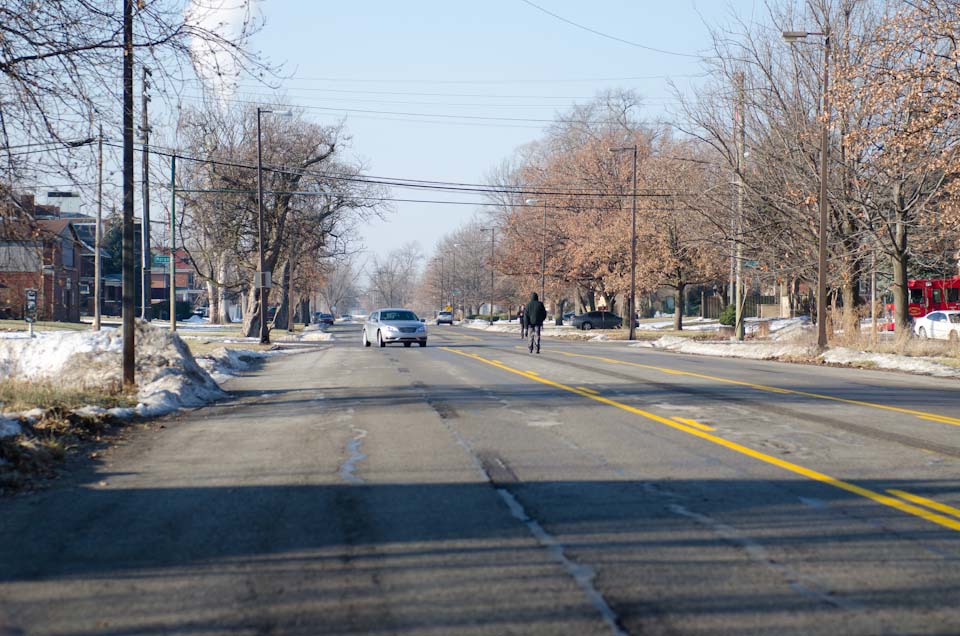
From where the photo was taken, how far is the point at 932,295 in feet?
173

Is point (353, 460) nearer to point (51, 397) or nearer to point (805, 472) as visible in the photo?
point (805, 472)

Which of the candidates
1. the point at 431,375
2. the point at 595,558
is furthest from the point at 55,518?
the point at 431,375

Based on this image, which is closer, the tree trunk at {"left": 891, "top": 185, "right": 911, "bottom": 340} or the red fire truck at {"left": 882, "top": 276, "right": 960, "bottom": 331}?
the tree trunk at {"left": 891, "top": 185, "right": 911, "bottom": 340}

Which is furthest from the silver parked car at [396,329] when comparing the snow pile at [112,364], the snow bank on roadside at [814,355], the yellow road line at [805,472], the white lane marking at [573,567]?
the white lane marking at [573,567]

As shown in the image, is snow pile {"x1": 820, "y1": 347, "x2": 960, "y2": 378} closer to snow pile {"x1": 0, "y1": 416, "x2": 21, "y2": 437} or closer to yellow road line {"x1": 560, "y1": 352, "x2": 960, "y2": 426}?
yellow road line {"x1": 560, "y1": 352, "x2": 960, "y2": 426}

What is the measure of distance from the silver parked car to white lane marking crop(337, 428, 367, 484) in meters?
25.5

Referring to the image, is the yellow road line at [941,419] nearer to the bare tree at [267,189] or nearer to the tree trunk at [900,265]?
the tree trunk at [900,265]

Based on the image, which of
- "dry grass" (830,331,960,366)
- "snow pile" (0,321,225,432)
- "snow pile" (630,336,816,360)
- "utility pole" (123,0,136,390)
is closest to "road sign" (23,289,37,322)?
"snow pile" (0,321,225,432)

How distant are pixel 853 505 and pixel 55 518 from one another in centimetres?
599

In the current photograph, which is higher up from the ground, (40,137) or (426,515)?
(40,137)

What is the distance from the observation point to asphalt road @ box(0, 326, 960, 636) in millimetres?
4754

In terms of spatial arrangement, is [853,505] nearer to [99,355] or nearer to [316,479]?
[316,479]

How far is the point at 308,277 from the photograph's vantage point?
6303cm

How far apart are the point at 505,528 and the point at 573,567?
1034 mm
